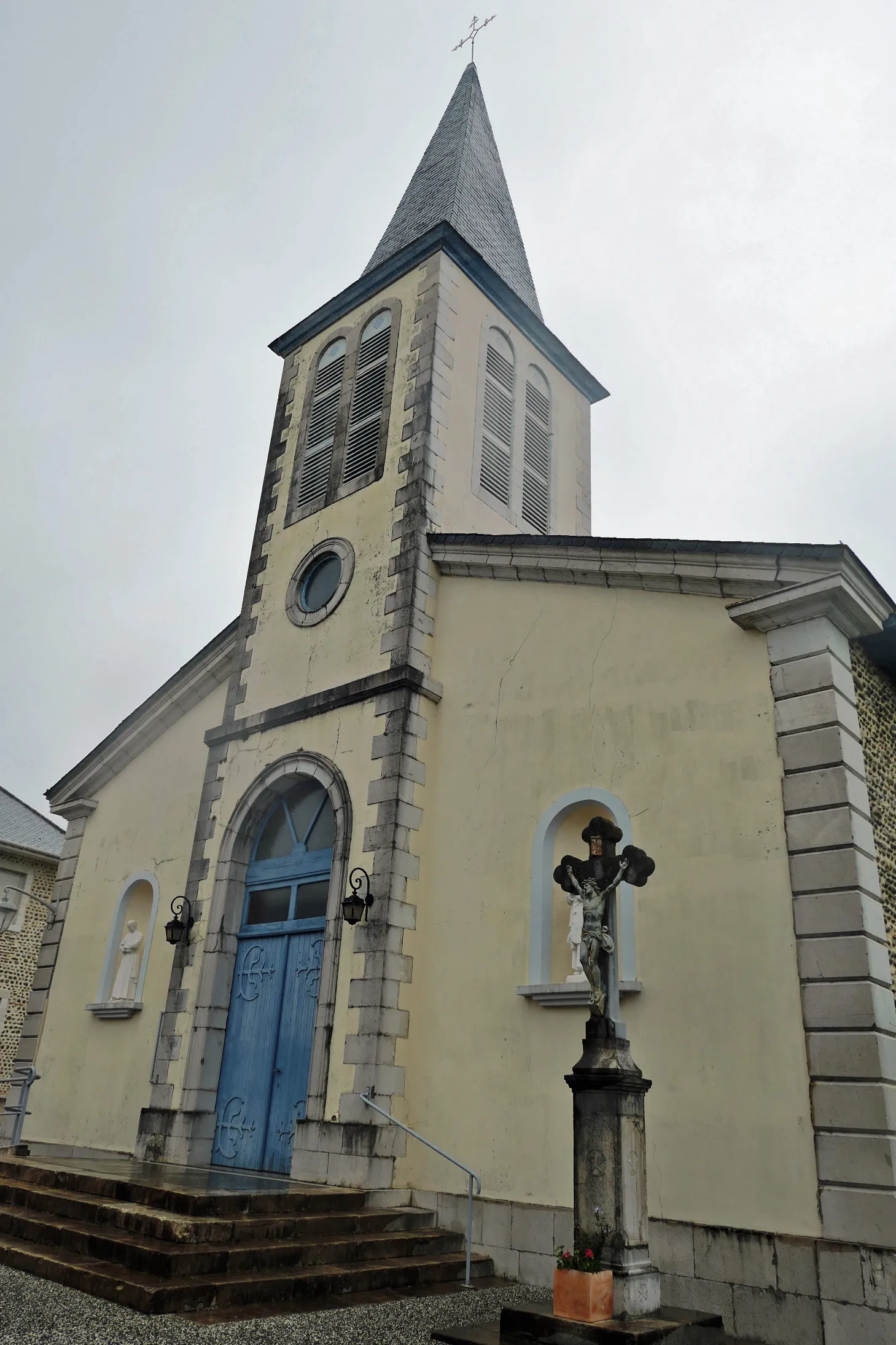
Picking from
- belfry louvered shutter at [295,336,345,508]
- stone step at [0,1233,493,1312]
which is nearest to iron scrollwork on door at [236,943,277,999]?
stone step at [0,1233,493,1312]

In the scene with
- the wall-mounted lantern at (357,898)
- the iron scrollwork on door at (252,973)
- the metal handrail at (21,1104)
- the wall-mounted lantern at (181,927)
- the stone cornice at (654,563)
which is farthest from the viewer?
the metal handrail at (21,1104)

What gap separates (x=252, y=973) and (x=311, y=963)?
981mm

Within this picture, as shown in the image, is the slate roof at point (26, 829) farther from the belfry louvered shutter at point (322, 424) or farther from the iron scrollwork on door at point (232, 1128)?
the iron scrollwork on door at point (232, 1128)

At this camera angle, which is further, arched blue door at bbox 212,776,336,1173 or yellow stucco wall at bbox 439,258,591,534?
yellow stucco wall at bbox 439,258,591,534

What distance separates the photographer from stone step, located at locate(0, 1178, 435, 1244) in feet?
20.9

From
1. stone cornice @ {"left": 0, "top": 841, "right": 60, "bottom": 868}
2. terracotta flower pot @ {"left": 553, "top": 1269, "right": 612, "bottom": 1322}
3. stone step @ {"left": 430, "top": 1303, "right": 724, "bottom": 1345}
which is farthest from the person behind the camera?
stone cornice @ {"left": 0, "top": 841, "right": 60, "bottom": 868}

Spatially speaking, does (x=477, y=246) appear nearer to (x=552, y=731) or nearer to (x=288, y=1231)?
(x=552, y=731)

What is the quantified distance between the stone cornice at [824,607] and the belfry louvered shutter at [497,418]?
16.8 ft

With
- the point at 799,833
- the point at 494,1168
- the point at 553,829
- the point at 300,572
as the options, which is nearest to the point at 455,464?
the point at 300,572

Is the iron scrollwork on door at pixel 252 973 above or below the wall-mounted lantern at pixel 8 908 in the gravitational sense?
below

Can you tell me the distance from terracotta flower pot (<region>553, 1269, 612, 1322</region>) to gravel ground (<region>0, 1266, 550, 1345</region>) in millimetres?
771

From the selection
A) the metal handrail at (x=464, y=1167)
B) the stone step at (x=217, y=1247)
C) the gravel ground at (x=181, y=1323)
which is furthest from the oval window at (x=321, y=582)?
the gravel ground at (x=181, y=1323)

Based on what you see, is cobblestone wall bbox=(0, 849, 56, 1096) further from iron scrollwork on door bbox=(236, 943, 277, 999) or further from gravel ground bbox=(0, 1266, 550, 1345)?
gravel ground bbox=(0, 1266, 550, 1345)

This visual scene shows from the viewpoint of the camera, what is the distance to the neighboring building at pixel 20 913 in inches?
791
